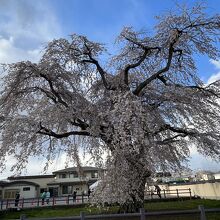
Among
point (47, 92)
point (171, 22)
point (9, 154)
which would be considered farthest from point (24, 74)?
point (171, 22)

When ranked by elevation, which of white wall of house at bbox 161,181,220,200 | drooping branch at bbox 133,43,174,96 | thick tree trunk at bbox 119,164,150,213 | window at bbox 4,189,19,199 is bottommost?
thick tree trunk at bbox 119,164,150,213

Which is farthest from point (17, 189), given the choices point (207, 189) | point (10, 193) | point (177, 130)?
point (177, 130)

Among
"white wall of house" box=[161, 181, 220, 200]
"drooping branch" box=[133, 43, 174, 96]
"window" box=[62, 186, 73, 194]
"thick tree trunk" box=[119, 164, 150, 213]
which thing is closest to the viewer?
"thick tree trunk" box=[119, 164, 150, 213]

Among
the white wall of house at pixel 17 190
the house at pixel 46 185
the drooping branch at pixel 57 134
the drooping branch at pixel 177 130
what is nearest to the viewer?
the drooping branch at pixel 57 134

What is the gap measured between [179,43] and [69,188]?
43111 mm

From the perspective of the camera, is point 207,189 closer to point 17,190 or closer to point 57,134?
point 57,134

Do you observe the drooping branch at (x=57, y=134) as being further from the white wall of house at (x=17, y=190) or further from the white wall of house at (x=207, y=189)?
the white wall of house at (x=17, y=190)

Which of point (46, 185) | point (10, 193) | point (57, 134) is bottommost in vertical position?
point (57, 134)

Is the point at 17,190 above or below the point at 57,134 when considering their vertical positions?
above

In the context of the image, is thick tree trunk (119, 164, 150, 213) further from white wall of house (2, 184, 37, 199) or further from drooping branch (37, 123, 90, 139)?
white wall of house (2, 184, 37, 199)

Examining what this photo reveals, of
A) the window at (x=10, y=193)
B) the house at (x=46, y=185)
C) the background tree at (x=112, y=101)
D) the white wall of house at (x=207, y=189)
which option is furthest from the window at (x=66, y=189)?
the background tree at (x=112, y=101)

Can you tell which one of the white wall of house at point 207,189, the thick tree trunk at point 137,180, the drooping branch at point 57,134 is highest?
the drooping branch at point 57,134

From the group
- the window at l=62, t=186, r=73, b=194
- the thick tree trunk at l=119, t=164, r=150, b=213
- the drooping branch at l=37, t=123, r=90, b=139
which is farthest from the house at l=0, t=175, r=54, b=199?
the thick tree trunk at l=119, t=164, r=150, b=213

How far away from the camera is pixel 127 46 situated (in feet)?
49.0
